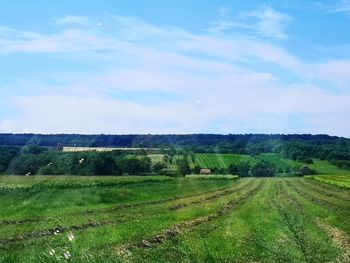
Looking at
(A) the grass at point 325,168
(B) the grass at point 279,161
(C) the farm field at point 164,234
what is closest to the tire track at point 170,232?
(C) the farm field at point 164,234

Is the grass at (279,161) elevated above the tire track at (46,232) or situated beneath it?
elevated above

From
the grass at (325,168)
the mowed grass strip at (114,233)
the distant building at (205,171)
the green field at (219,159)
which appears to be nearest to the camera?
the mowed grass strip at (114,233)

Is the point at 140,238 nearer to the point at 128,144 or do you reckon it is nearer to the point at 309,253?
the point at 309,253

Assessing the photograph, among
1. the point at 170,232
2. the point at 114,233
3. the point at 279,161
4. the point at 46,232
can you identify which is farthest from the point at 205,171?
the point at 114,233

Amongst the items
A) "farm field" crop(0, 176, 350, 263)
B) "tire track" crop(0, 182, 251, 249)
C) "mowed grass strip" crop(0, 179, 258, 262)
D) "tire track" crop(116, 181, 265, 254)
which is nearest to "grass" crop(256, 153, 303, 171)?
"farm field" crop(0, 176, 350, 263)

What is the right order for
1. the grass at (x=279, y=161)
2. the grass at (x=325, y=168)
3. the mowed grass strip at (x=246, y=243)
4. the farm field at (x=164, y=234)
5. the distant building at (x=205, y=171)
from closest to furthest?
1. the mowed grass strip at (x=246, y=243)
2. the farm field at (x=164, y=234)
3. the grass at (x=325, y=168)
4. the distant building at (x=205, y=171)
5. the grass at (x=279, y=161)

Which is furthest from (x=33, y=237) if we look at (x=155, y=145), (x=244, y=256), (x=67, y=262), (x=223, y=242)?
(x=155, y=145)

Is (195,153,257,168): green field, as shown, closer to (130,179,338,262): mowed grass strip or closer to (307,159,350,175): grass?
(307,159,350,175): grass

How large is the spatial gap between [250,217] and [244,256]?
13.5 m

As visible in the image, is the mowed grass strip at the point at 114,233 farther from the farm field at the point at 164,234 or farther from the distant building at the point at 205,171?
the distant building at the point at 205,171

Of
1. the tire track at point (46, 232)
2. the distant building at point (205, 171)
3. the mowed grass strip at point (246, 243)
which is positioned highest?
the mowed grass strip at point (246, 243)

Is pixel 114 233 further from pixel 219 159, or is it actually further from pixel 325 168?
pixel 219 159

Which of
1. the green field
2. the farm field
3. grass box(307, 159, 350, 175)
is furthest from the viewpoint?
the green field

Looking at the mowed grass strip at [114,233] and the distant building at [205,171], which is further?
the distant building at [205,171]
